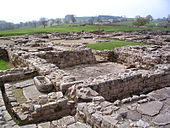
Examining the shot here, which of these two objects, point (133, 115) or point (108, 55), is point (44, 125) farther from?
point (108, 55)

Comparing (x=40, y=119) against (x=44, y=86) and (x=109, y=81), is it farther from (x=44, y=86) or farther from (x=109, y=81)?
(x=109, y=81)

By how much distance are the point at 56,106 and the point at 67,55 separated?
24.3 feet

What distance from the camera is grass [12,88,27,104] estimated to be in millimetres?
6984

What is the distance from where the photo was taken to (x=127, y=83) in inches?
316

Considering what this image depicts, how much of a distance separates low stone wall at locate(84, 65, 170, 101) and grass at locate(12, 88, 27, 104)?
2.65 metres

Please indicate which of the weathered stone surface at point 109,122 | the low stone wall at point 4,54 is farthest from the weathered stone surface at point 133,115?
the low stone wall at point 4,54

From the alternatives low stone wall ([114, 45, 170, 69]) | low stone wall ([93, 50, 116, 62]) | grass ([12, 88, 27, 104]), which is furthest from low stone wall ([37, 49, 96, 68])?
grass ([12, 88, 27, 104])

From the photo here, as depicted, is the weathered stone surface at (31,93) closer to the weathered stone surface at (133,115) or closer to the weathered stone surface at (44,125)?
the weathered stone surface at (44,125)

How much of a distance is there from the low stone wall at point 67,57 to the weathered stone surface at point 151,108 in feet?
26.1

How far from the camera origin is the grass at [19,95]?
22.9 feet

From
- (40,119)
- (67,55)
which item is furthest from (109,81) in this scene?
(67,55)

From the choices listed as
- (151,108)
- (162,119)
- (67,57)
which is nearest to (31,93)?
(151,108)

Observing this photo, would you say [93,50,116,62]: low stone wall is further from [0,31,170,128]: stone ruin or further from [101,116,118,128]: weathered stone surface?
[101,116,118,128]: weathered stone surface

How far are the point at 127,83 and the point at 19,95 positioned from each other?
4.86m
